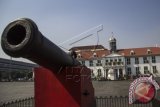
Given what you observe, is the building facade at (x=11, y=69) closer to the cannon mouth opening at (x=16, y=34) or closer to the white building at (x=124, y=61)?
the white building at (x=124, y=61)

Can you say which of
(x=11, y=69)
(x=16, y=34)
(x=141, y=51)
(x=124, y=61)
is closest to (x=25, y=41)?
(x=16, y=34)

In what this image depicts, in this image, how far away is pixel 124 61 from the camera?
246 feet

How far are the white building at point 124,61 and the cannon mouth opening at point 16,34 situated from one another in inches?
2667

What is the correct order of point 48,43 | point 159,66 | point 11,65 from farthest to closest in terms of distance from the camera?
point 11,65
point 159,66
point 48,43

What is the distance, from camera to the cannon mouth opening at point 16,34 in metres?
3.82

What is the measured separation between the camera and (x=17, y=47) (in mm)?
3668

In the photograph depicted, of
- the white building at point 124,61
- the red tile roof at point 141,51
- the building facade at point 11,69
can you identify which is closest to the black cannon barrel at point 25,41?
the white building at point 124,61

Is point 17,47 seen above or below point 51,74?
above

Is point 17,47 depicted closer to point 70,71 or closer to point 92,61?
point 70,71

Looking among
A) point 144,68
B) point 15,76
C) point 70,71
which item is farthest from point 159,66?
point 70,71

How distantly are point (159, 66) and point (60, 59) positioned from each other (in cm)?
7050

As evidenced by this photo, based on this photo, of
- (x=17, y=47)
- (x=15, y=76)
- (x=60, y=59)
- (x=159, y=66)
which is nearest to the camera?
(x=17, y=47)

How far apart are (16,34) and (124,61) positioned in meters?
72.6

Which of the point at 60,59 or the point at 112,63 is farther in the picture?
the point at 112,63
